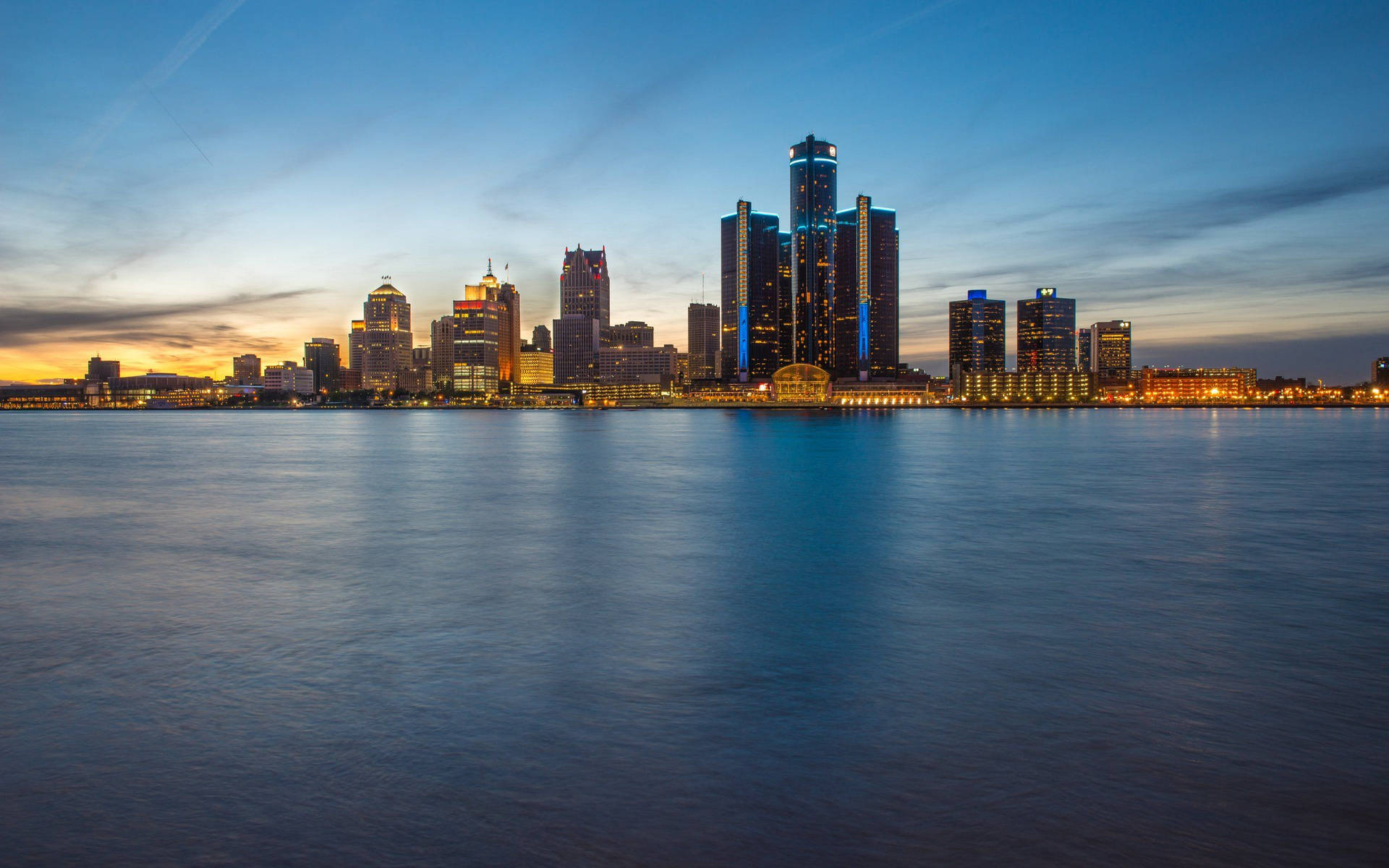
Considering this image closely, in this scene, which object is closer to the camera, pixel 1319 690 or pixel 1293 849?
pixel 1293 849

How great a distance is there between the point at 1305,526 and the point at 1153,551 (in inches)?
Answer: 417

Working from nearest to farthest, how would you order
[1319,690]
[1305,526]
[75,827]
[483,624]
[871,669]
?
[75,827] < [1319,690] < [871,669] < [483,624] < [1305,526]

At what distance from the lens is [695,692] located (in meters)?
11.7

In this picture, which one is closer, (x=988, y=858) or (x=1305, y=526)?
(x=988, y=858)

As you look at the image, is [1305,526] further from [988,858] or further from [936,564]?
[988,858]

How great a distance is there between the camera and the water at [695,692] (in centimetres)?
761

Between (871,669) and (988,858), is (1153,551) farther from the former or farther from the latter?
(988,858)

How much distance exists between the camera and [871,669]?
42.4ft

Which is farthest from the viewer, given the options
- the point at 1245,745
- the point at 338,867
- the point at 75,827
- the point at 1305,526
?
the point at 1305,526

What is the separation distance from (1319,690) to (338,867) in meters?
13.3

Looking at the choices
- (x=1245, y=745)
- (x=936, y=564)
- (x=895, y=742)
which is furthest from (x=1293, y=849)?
(x=936, y=564)

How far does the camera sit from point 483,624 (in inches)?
620

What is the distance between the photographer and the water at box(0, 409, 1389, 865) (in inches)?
300

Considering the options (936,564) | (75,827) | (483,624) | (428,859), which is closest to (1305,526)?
(936,564)
